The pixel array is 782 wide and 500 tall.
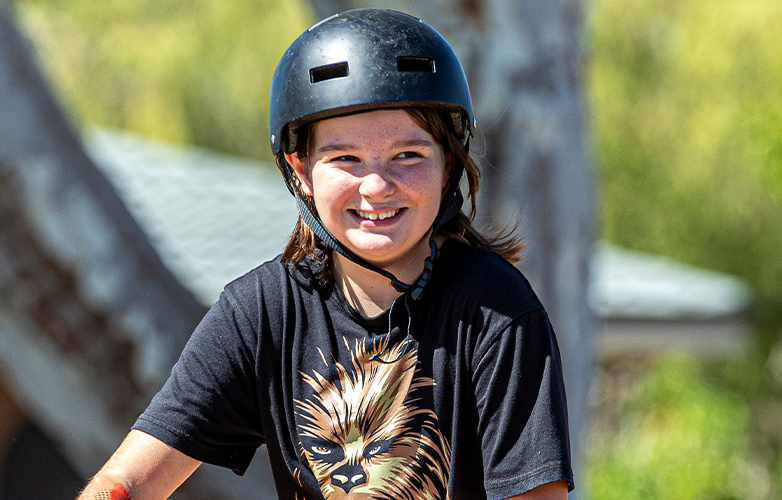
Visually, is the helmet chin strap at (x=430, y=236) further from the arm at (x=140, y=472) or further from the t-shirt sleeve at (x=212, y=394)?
the arm at (x=140, y=472)

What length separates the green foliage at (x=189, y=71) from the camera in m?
19.7

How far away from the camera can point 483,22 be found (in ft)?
14.5

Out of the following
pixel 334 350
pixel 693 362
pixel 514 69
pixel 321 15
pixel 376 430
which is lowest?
pixel 693 362

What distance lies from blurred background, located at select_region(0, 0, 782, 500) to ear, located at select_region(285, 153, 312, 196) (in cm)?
134

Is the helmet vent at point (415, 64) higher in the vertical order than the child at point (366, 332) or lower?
higher

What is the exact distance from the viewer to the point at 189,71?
19766mm

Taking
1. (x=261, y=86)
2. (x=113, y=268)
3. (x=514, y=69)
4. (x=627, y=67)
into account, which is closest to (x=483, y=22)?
(x=514, y=69)

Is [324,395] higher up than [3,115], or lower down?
lower down

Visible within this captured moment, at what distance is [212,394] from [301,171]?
Answer: 0.60 meters

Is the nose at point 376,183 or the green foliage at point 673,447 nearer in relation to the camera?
the nose at point 376,183

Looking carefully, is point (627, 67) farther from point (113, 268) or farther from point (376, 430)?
point (376, 430)

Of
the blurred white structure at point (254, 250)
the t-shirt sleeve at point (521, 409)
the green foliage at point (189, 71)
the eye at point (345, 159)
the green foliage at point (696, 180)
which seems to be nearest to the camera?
the t-shirt sleeve at point (521, 409)

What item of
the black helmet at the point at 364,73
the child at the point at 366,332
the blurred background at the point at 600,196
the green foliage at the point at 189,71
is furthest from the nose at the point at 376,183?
the green foliage at the point at 189,71

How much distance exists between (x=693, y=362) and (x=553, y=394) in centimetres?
1468
